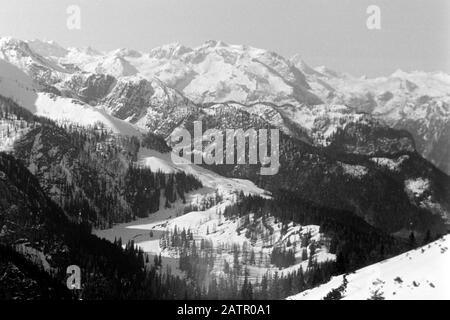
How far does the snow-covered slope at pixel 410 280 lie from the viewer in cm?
5634

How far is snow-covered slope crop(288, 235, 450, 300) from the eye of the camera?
5634 cm

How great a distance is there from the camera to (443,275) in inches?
2330

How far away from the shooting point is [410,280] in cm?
6247
